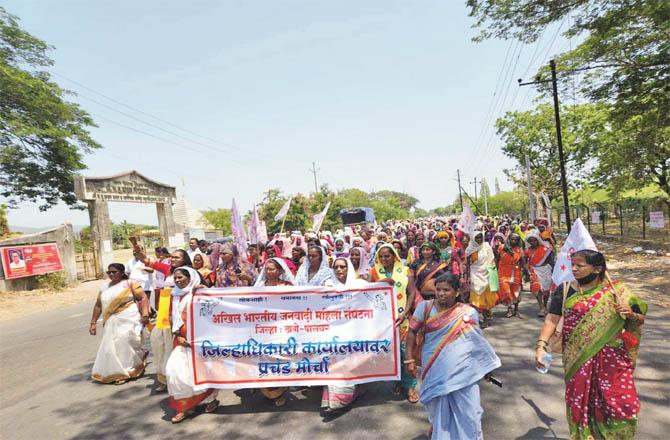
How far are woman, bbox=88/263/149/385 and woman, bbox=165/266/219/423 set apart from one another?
1.16 meters

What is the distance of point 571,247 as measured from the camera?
9.66 feet

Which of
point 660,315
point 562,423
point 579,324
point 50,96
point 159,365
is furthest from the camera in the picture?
point 50,96

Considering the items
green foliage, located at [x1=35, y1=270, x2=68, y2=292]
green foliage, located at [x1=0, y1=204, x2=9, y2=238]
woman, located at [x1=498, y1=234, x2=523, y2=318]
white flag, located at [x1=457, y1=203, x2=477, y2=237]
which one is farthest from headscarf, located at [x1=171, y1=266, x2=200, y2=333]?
green foliage, located at [x1=0, y1=204, x2=9, y2=238]

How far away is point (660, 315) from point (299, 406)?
599 centimetres

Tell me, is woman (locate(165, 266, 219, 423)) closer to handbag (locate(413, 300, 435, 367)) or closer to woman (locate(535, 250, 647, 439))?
handbag (locate(413, 300, 435, 367))

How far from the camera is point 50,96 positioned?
703 inches

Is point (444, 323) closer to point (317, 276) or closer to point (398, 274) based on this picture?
point (398, 274)

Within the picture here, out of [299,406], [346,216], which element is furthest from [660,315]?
[346,216]

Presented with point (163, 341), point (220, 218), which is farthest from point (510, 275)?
point (220, 218)

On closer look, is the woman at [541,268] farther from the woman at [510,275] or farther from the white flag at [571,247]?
the white flag at [571,247]

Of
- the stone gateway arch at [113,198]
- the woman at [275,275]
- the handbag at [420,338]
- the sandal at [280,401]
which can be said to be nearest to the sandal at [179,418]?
the woman at [275,275]

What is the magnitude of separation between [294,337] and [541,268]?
485cm

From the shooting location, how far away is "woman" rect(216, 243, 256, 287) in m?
→ 5.78

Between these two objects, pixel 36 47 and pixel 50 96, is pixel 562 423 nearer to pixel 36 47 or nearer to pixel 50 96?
pixel 50 96
